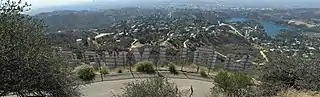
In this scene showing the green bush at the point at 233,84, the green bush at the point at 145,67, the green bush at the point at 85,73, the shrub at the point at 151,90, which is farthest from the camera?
the green bush at the point at 145,67

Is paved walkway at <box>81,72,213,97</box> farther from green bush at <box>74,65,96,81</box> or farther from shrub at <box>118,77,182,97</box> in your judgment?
shrub at <box>118,77,182,97</box>

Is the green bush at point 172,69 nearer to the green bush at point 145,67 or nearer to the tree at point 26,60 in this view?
the green bush at point 145,67

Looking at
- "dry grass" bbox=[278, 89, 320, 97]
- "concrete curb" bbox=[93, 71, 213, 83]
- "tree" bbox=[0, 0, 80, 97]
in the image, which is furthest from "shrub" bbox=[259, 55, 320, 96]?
"tree" bbox=[0, 0, 80, 97]

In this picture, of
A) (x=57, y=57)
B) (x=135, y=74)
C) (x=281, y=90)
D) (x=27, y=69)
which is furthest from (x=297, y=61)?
(x=27, y=69)

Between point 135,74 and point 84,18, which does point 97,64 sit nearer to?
point 135,74

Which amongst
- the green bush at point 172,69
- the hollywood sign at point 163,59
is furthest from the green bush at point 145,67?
the hollywood sign at point 163,59

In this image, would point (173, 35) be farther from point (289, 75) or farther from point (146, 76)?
point (289, 75)
